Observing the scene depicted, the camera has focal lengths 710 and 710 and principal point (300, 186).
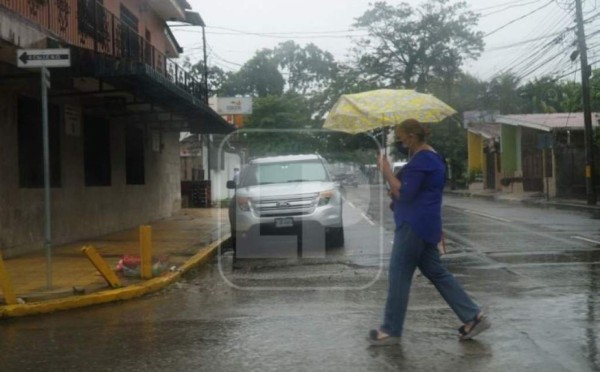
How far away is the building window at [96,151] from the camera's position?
615 inches

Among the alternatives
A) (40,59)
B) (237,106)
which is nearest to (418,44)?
(237,106)

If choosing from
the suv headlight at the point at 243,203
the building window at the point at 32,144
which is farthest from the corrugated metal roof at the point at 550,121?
the building window at the point at 32,144

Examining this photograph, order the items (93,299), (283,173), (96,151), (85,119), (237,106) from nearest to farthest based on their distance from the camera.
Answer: (93,299)
(283,173)
(85,119)
(96,151)
(237,106)

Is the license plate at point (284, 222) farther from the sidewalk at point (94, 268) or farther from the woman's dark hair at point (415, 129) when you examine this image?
the woman's dark hair at point (415, 129)

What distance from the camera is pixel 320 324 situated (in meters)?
6.80

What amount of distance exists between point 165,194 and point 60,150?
28.4 ft

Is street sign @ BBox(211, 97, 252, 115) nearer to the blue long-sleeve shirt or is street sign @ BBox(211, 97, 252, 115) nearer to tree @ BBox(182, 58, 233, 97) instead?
tree @ BBox(182, 58, 233, 97)

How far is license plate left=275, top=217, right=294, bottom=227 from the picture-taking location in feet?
41.5

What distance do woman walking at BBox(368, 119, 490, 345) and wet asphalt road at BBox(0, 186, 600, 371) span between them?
0.69 feet

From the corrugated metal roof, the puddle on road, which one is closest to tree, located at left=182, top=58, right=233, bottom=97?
the corrugated metal roof

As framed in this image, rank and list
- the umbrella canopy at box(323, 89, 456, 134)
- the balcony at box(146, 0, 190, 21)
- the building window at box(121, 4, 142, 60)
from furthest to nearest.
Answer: the balcony at box(146, 0, 190, 21) → the building window at box(121, 4, 142, 60) → the umbrella canopy at box(323, 89, 456, 134)

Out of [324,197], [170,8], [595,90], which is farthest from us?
[595,90]

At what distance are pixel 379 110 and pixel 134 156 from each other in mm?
12232

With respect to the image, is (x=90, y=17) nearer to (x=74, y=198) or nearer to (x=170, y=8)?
(x=74, y=198)
